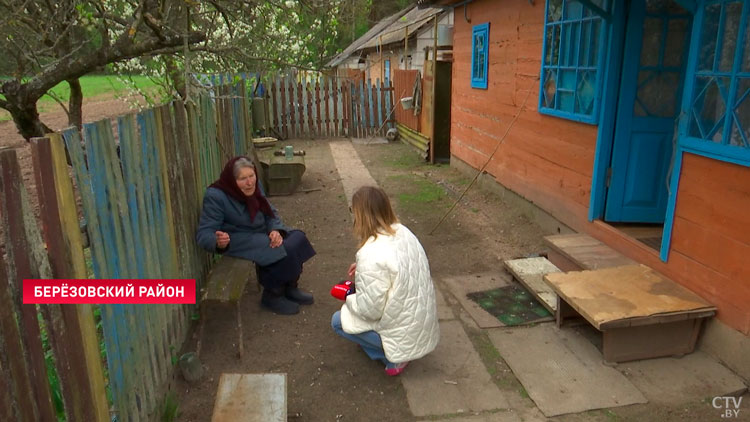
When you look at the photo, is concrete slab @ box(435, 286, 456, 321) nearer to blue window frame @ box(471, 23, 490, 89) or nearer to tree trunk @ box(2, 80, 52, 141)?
tree trunk @ box(2, 80, 52, 141)

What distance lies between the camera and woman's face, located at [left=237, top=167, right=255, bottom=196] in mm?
4016

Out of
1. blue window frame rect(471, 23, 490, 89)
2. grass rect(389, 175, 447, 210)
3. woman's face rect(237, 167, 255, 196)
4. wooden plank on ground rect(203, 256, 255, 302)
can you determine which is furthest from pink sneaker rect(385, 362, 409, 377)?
blue window frame rect(471, 23, 490, 89)

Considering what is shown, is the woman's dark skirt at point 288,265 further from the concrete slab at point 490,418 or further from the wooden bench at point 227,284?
the concrete slab at point 490,418

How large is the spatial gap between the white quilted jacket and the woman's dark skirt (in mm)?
1062

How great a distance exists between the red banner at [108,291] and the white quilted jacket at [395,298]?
120 centimetres

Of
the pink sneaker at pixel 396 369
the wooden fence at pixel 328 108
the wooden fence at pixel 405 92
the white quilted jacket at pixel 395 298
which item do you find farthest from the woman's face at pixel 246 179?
the wooden fence at pixel 328 108

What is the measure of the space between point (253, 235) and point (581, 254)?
296cm

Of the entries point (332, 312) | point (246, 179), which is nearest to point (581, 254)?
point (332, 312)

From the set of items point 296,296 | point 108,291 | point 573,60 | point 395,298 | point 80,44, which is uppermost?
point 80,44

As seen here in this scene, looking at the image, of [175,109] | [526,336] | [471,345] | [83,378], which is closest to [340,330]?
[471,345]

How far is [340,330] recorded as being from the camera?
3564 millimetres

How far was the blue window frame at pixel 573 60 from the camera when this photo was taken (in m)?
5.12

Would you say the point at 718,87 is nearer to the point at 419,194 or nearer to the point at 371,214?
the point at 371,214

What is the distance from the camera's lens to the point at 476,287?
16.3 ft
